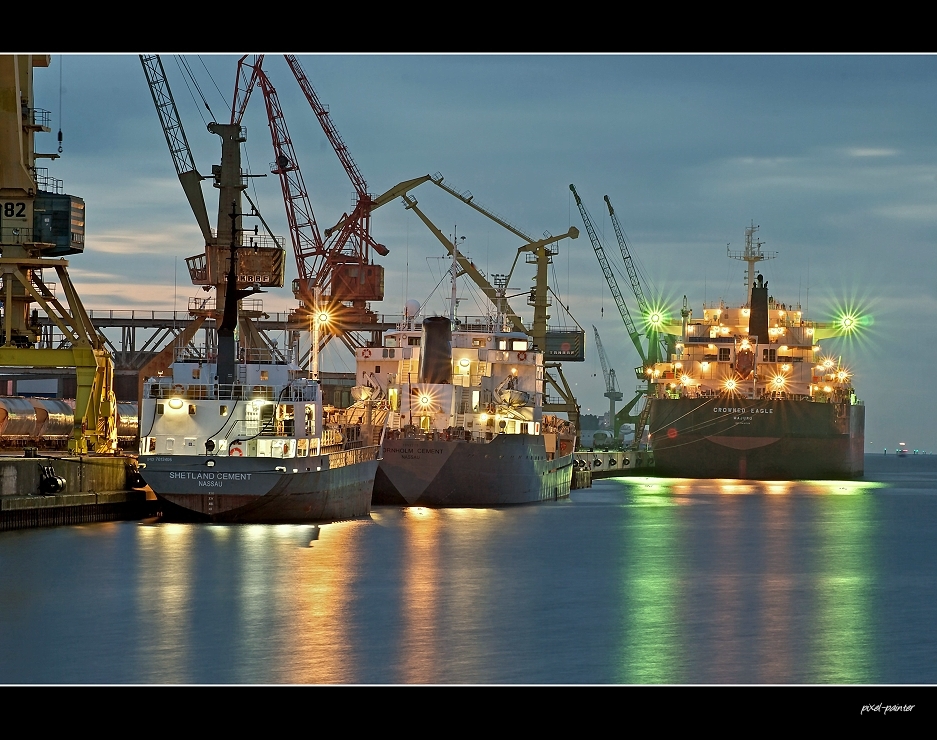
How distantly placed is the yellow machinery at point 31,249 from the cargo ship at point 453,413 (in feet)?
41.1

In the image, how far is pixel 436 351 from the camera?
58062 mm

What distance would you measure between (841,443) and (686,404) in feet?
34.8

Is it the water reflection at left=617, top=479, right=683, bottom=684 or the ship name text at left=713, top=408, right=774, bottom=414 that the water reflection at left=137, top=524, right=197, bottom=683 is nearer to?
the water reflection at left=617, top=479, right=683, bottom=684

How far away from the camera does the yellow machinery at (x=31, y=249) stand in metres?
44.2

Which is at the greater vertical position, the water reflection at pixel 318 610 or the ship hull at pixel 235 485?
the ship hull at pixel 235 485

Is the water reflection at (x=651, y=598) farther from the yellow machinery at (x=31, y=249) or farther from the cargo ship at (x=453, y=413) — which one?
the yellow machinery at (x=31, y=249)

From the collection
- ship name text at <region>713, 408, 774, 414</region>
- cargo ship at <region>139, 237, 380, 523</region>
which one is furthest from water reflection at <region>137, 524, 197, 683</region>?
ship name text at <region>713, 408, 774, 414</region>

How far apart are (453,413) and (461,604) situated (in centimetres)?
2442

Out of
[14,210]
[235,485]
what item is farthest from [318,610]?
[14,210]

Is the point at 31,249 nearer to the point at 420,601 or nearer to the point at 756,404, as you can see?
the point at 420,601

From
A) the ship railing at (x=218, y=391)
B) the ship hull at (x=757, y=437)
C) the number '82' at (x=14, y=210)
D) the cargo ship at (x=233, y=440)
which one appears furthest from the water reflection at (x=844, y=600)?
the number '82' at (x=14, y=210)

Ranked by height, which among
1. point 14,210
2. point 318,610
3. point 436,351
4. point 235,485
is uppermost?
point 14,210

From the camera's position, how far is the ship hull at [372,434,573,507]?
5478cm

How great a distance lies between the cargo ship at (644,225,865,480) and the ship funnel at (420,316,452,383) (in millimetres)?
35570
